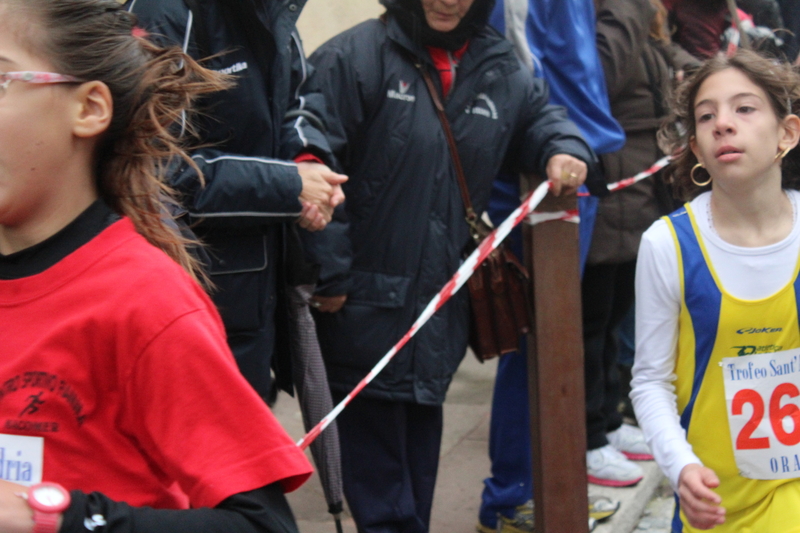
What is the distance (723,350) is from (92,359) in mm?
1686

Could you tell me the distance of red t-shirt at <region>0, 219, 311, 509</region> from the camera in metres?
1.30

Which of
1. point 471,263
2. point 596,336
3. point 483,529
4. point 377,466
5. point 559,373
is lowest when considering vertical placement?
point 483,529

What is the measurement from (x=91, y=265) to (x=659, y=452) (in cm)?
159

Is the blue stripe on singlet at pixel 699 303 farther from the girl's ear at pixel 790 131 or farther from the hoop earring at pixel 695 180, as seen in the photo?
the girl's ear at pixel 790 131

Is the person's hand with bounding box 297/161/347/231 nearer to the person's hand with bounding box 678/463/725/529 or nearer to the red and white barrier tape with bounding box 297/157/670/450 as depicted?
the red and white barrier tape with bounding box 297/157/670/450

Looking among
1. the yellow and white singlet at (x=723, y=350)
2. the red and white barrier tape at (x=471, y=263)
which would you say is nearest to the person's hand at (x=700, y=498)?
the yellow and white singlet at (x=723, y=350)

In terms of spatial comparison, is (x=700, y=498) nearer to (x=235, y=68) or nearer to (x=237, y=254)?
(x=237, y=254)

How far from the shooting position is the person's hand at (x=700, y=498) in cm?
221

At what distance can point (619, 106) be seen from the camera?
14.0ft

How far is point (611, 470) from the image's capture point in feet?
13.6

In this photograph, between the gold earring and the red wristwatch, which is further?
the gold earring

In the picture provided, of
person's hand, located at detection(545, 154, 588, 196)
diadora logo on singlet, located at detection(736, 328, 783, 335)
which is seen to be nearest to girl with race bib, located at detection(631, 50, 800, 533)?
diadora logo on singlet, located at detection(736, 328, 783, 335)

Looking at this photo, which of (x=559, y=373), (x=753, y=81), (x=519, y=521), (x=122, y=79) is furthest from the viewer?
(x=519, y=521)

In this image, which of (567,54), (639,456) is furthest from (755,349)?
(639,456)
